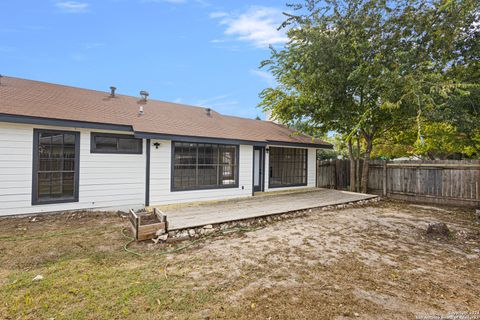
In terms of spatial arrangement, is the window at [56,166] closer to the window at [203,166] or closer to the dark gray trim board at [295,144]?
the window at [203,166]

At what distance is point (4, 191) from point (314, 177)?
10.9 m

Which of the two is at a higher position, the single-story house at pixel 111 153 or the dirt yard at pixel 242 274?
the single-story house at pixel 111 153

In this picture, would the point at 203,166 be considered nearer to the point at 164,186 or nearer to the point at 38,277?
the point at 164,186

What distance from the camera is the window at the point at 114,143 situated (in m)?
6.11

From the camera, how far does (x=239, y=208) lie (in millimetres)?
6504

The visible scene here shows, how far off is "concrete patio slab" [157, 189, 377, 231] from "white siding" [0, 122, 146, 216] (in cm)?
119

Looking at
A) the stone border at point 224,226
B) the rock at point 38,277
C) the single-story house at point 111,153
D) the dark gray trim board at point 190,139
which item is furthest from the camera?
the dark gray trim board at point 190,139

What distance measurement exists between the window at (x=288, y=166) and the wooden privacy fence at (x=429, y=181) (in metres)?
3.18

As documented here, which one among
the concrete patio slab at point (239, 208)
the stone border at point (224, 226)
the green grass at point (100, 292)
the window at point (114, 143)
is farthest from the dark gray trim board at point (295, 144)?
the green grass at point (100, 292)

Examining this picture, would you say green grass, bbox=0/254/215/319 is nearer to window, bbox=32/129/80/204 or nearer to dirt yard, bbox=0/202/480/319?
dirt yard, bbox=0/202/480/319

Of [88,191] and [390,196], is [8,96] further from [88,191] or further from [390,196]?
[390,196]

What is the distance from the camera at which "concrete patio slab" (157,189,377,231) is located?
5117 millimetres

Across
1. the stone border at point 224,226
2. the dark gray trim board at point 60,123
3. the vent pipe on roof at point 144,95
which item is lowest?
the stone border at point 224,226

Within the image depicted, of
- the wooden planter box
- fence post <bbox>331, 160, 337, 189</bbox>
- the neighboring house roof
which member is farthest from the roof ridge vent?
fence post <bbox>331, 160, 337, 189</bbox>
